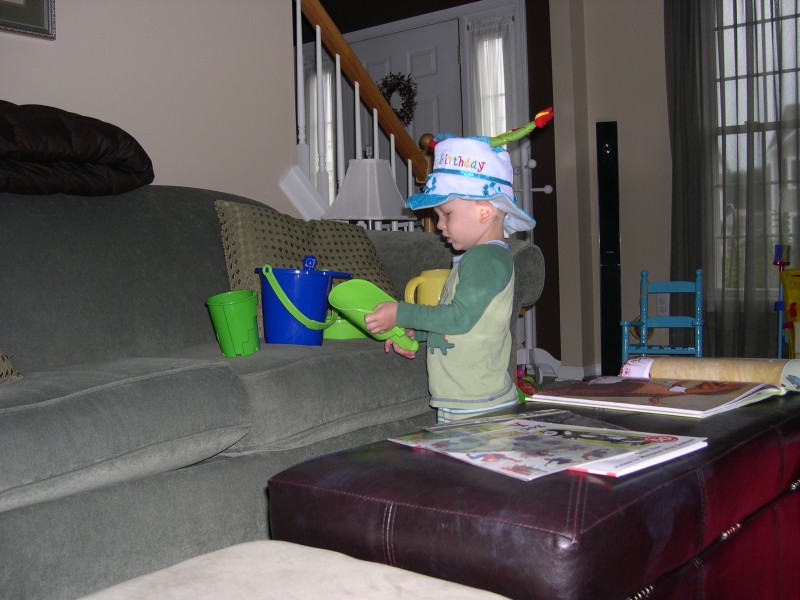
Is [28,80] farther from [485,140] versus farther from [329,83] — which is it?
[329,83]

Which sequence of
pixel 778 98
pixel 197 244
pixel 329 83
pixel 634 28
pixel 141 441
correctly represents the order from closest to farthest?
pixel 141 441 → pixel 197 244 → pixel 778 98 → pixel 634 28 → pixel 329 83

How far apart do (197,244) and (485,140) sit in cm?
91

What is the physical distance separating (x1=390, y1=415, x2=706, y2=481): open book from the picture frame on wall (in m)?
1.91

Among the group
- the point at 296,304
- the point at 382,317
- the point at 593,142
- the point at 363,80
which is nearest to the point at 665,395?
the point at 382,317

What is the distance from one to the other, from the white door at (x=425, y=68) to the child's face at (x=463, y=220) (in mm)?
3765

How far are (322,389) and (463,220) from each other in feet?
1.65

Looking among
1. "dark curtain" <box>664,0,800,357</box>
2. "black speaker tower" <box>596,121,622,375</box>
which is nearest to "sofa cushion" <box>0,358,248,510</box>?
"black speaker tower" <box>596,121,622,375</box>

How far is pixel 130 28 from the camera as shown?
8.77 ft

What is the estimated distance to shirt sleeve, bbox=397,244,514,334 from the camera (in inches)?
65.2

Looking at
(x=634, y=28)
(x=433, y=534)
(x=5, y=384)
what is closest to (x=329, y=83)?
(x=634, y=28)

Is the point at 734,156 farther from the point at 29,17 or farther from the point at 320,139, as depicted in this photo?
the point at 29,17

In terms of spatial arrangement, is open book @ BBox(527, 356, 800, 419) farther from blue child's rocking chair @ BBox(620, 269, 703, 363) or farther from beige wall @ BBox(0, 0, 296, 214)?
blue child's rocking chair @ BBox(620, 269, 703, 363)

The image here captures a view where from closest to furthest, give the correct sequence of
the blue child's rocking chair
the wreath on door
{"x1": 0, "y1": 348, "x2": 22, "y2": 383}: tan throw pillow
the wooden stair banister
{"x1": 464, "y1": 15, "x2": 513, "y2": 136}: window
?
{"x1": 0, "y1": 348, "x2": 22, "y2": 383}: tan throw pillow < the wooden stair banister < the blue child's rocking chair < {"x1": 464, "y1": 15, "x2": 513, "y2": 136}: window < the wreath on door

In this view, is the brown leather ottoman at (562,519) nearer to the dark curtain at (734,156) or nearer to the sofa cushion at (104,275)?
the sofa cushion at (104,275)
